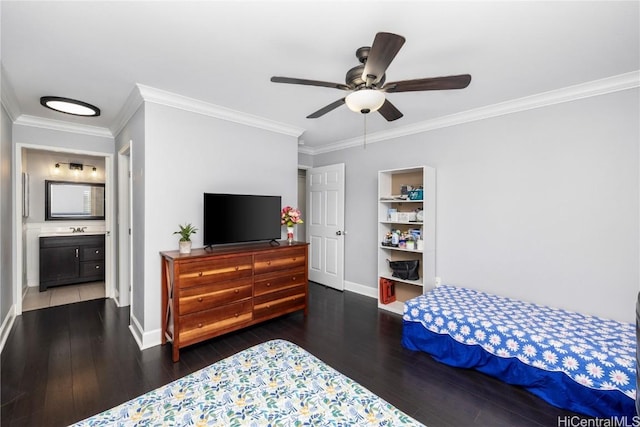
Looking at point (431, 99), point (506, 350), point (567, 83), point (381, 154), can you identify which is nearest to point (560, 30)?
point (567, 83)

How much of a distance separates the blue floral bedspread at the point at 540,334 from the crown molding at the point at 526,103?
201 cm

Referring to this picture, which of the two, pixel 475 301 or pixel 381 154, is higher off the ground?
pixel 381 154

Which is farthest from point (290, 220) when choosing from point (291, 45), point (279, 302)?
point (291, 45)

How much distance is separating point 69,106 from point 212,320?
2.72 meters

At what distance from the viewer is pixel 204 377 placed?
159 centimetres

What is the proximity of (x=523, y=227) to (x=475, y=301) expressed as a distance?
3.09ft

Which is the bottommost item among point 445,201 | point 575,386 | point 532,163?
point 575,386

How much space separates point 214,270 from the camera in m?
2.68

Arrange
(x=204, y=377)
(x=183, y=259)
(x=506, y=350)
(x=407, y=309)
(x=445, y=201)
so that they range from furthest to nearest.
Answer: (x=445, y=201) → (x=407, y=309) → (x=183, y=259) → (x=506, y=350) → (x=204, y=377)

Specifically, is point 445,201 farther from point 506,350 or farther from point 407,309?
point 506,350

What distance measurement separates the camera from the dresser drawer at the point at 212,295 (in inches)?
99.3

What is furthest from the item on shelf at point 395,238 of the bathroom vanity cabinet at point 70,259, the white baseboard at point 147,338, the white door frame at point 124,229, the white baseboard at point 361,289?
the bathroom vanity cabinet at point 70,259

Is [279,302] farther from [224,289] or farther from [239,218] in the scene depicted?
[239,218]

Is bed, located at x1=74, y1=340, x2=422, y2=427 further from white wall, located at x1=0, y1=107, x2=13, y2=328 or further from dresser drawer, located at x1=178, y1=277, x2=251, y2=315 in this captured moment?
white wall, located at x1=0, y1=107, x2=13, y2=328
